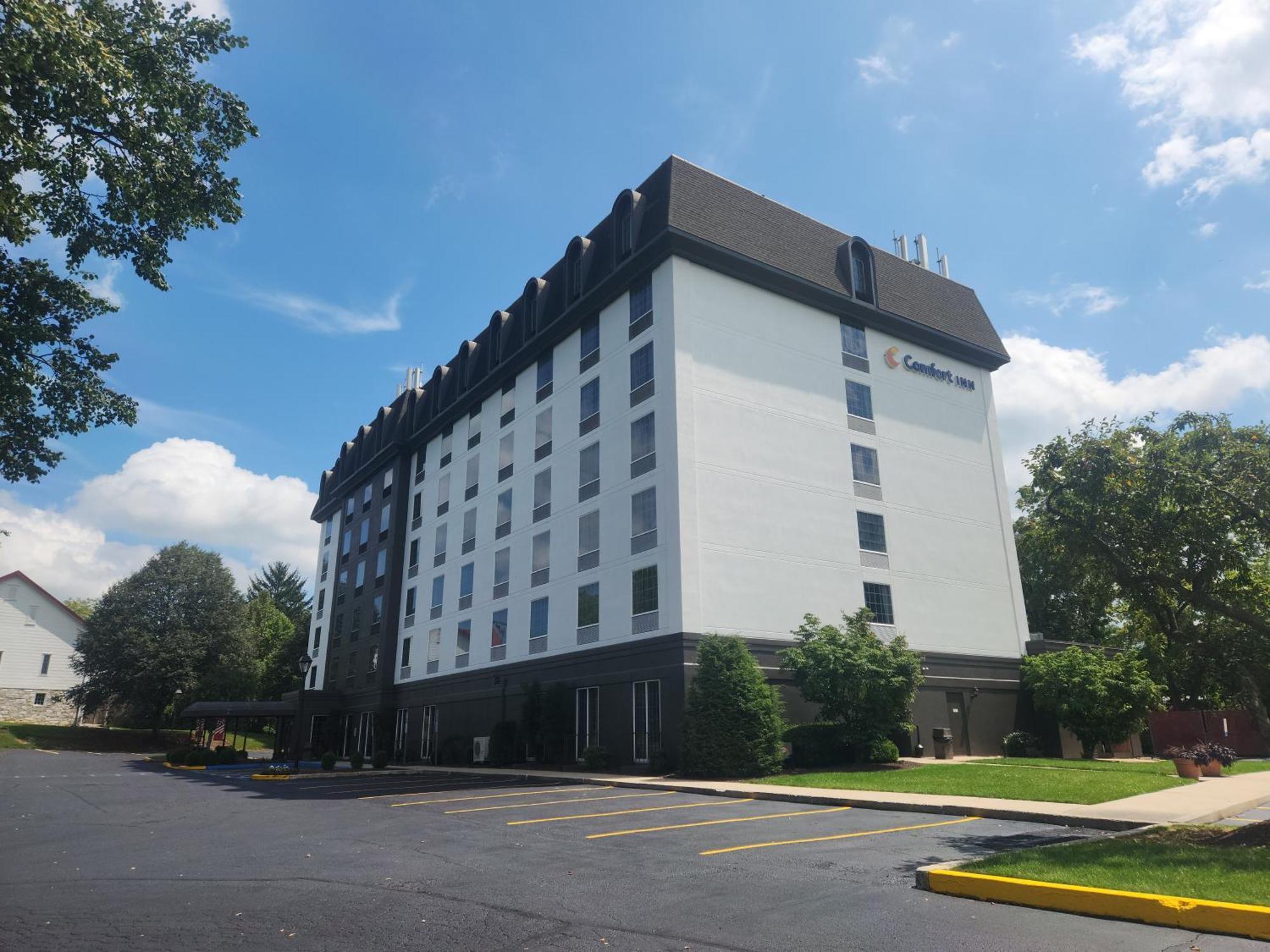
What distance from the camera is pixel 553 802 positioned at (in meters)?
18.7

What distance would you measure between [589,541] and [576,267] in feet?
39.2

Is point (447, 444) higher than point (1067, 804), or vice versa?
point (447, 444)

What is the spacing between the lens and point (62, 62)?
41.1 feet

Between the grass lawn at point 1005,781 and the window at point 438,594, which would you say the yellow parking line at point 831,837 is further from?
the window at point 438,594

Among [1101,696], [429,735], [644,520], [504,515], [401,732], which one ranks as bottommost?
[429,735]

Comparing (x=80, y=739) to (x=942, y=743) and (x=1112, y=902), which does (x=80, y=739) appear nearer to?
(x=942, y=743)

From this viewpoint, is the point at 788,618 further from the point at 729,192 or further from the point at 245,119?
the point at 245,119

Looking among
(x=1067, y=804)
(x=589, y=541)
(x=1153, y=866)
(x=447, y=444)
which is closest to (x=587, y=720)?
(x=589, y=541)

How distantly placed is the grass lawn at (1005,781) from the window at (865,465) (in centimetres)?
1138

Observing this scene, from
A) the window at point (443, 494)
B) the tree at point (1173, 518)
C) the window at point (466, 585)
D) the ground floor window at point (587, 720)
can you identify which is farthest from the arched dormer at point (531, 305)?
the tree at point (1173, 518)

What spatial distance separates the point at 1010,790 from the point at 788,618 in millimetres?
11867

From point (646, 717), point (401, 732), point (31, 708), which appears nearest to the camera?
point (646, 717)

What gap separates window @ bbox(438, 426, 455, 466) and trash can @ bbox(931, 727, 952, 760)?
28200mm

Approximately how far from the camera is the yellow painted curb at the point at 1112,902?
22.7 feet
